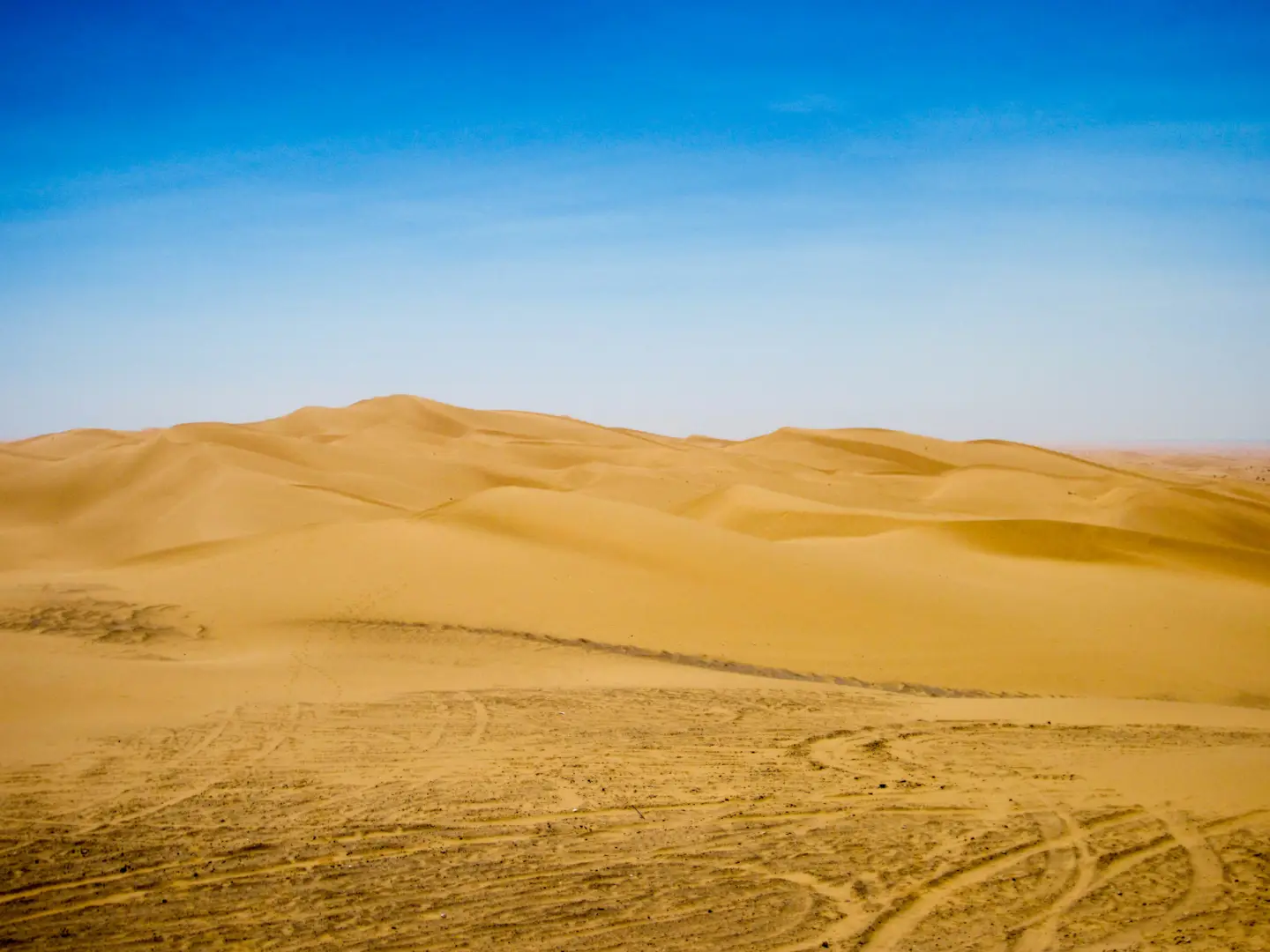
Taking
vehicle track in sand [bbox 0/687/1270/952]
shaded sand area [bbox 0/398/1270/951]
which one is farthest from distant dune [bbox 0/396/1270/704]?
vehicle track in sand [bbox 0/687/1270/952]

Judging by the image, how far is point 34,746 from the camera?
27.2 ft

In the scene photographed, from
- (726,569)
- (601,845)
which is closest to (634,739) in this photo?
(601,845)

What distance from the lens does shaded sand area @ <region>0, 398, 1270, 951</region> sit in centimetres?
555

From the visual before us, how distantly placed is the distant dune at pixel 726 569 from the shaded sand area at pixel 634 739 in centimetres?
11

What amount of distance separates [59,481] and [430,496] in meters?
13.6

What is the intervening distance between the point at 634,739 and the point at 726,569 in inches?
322

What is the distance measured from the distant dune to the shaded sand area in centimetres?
11

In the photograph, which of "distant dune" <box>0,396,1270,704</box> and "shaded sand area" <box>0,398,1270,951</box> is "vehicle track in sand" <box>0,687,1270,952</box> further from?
"distant dune" <box>0,396,1270,704</box>

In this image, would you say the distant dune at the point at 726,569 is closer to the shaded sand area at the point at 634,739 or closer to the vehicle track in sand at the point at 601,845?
the shaded sand area at the point at 634,739

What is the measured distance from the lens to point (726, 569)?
17.0 metres

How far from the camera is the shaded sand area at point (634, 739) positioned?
5547 millimetres

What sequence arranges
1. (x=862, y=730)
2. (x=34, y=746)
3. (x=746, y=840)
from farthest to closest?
(x=862, y=730), (x=34, y=746), (x=746, y=840)

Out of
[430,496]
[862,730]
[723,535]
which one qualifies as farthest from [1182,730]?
[430,496]

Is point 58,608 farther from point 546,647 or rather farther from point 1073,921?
point 1073,921
